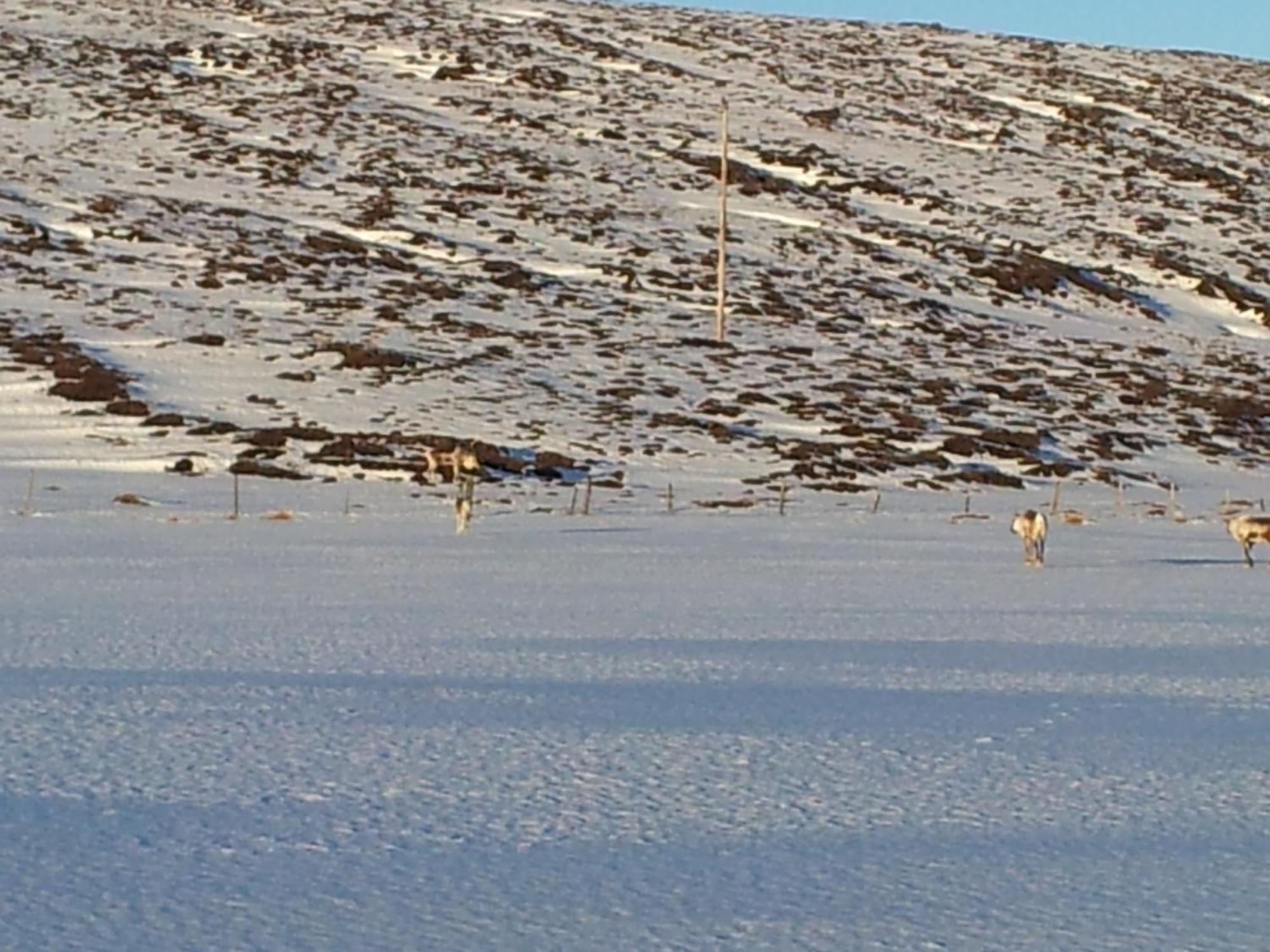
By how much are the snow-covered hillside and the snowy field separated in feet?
62.2

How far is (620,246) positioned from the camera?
66312 mm

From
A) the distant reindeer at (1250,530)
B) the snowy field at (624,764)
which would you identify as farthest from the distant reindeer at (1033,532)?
the snowy field at (624,764)

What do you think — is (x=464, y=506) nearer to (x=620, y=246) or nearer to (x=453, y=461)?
(x=453, y=461)

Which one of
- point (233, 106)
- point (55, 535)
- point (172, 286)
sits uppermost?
point (233, 106)

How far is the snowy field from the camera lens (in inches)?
264

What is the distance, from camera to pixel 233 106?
80.2m

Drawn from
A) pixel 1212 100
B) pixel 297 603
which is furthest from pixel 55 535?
pixel 1212 100

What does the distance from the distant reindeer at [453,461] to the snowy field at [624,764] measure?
9.07m

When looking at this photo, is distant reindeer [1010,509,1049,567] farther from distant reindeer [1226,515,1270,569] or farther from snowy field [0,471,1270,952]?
snowy field [0,471,1270,952]

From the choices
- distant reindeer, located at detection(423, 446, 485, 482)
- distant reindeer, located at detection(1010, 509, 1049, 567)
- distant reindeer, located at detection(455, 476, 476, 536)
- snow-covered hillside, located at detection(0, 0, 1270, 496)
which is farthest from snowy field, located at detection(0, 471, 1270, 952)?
snow-covered hillside, located at detection(0, 0, 1270, 496)

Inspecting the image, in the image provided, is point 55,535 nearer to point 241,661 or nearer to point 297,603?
point 297,603

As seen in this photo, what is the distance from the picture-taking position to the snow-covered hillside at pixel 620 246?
4134 cm

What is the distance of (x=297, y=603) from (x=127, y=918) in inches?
401

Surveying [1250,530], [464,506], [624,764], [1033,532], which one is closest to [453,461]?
[464,506]
